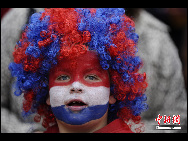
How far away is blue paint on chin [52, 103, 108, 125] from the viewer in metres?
2.29

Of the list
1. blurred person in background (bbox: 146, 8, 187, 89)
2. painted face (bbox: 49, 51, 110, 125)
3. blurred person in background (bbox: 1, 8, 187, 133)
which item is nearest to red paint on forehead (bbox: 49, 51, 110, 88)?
painted face (bbox: 49, 51, 110, 125)

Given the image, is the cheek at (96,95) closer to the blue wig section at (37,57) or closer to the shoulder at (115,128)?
the shoulder at (115,128)

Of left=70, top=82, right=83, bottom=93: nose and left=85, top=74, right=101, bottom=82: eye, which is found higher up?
left=85, top=74, right=101, bottom=82: eye

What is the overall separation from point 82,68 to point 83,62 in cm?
4

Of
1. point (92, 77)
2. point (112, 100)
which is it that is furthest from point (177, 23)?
point (92, 77)

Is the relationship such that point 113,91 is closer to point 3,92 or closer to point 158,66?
point 158,66

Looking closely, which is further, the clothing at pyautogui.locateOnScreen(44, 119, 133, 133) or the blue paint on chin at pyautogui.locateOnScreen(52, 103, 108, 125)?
the clothing at pyautogui.locateOnScreen(44, 119, 133, 133)

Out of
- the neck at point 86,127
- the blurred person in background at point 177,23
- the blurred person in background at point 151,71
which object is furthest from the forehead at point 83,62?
the blurred person in background at point 177,23

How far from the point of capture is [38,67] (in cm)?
249

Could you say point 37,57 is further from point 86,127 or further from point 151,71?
point 151,71

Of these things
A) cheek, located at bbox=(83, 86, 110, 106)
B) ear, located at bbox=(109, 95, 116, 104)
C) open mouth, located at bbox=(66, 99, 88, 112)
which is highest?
cheek, located at bbox=(83, 86, 110, 106)

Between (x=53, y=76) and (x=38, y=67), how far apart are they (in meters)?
0.15

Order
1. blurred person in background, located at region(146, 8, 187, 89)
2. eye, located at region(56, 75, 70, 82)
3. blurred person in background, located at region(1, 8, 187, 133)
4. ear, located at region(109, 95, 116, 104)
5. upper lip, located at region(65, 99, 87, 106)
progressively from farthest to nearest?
blurred person in background, located at region(146, 8, 187, 89), blurred person in background, located at region(1, 8, 187, 133), ear, located at region(109, 95, 116, 104), eye, located at region(56, 75, 70, 82), upper lip, located at region(65, 99, 87, 106)

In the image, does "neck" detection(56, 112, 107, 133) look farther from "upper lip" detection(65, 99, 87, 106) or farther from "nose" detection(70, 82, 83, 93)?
"nose" detection(70, 82, 83, 93)
